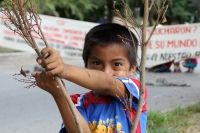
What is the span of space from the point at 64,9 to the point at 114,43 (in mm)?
19670

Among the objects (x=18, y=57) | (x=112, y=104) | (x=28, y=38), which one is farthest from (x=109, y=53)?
(x=18, y=57)

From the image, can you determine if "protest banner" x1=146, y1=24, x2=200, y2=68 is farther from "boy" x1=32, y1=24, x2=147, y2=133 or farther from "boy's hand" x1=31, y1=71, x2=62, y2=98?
"boy's hand" x1=31, y1=71, x2=62, y2=98

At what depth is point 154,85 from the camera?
8164 millimetres

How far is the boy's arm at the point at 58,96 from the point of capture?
128 cm

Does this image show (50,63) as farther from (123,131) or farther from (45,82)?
(123,131)

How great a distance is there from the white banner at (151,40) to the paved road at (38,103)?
1.26m

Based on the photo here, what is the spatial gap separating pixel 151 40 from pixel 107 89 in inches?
366

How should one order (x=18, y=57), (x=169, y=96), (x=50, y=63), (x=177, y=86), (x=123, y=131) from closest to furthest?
(x=50, y=63) → (x=123, y=131) → (x=169, y=96) → (x=177, y=86) → (x=18, y=57)

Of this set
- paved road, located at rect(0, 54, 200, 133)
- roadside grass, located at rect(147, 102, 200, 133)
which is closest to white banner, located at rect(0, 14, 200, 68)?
paved road, located at rect(0, 54, 200, 133)

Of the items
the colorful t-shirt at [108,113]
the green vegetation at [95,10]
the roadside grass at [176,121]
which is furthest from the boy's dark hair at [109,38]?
the green vegetation at [95,10]

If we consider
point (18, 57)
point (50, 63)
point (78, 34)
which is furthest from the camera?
point (18, 57)

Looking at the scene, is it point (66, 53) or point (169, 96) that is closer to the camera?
point (169, 96)

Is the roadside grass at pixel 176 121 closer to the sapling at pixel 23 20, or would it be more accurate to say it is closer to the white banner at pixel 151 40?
the sapling at pixel 23 20

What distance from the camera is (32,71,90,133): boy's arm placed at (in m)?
1.28
